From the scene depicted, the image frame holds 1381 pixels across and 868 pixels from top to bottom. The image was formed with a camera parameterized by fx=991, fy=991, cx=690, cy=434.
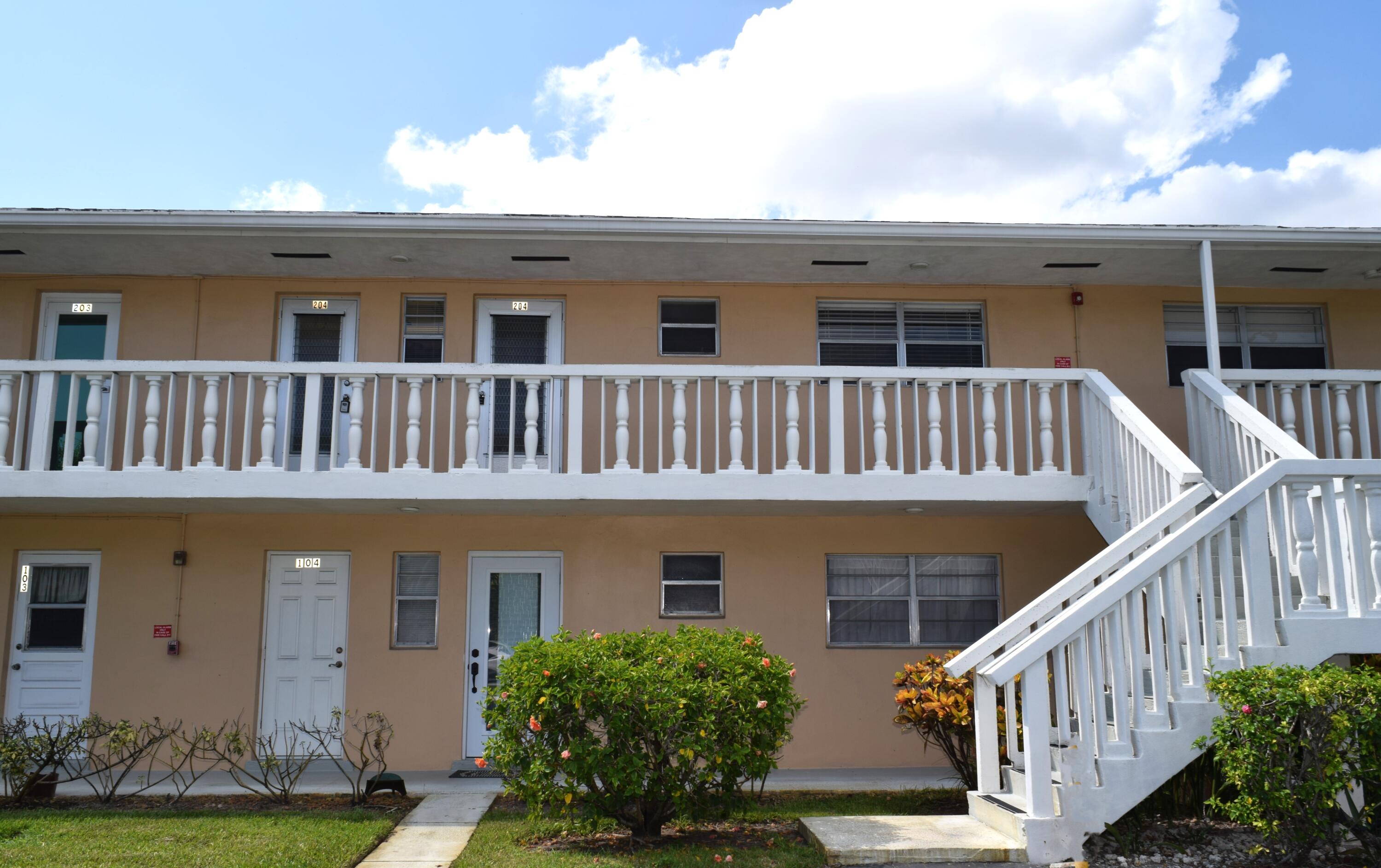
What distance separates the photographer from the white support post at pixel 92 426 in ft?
26.9

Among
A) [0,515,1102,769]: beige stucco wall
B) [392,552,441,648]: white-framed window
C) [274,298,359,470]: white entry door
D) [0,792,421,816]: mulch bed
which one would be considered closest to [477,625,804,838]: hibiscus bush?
[0,792,421,816]: mulch bed

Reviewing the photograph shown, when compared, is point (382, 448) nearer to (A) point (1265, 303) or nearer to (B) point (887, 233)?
(B) point (887, 233)

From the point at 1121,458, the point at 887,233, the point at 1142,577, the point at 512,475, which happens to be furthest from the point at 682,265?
the point at 1142,577

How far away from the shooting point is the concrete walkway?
6.17 meters

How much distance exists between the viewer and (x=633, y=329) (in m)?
10.1

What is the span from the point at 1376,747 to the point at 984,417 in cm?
386

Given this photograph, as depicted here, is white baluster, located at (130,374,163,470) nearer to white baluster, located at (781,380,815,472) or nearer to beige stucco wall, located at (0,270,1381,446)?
beige stucco wall, located at (0,270,1381,446)

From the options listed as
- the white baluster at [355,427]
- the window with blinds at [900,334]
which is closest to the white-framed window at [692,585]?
the window with blinds at [900,334]

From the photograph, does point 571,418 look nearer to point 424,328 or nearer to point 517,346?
point 517,346

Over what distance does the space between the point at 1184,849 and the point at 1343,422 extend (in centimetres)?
485

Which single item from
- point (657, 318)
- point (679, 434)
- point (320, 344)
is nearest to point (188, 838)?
point (679, 434)

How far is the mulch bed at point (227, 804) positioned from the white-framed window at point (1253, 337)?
8639 mm

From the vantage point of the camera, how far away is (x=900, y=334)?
10.4 m

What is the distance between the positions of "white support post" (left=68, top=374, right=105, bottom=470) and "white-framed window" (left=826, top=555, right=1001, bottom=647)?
21.6 feet
